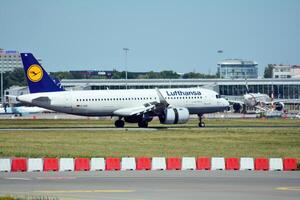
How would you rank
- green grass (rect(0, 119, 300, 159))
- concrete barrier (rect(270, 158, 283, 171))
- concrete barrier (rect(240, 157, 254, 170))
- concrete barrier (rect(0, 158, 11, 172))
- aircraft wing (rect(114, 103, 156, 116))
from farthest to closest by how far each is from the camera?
aircraft wing (rect(114, 103, 156, 116)), green grass (rect(0, 119, 300, 159)), concrete barrier (rect(240, 157, 254, 170)), concrete barrier (rect(270, 158, 283, 171)), concrete barrier (rect(0, 158, 11, 172))

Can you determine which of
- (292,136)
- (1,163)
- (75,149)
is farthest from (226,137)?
(1,163)

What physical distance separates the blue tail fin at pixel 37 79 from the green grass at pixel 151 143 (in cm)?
972

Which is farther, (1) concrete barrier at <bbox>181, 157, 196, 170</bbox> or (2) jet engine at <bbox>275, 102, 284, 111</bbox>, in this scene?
(2) jet engine at <bbox>275, 102, 284, 111</bbox>

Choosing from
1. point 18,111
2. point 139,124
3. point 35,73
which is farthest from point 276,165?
point 18,111

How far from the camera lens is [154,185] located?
1396 inches

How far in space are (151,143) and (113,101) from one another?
2583 cm

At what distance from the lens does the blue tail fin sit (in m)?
88.1

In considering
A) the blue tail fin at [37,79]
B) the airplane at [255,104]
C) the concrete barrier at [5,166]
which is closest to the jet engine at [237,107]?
the airplane at [255,104]

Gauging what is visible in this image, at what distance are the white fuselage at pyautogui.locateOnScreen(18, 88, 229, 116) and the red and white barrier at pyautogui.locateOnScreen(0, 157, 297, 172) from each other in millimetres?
44151

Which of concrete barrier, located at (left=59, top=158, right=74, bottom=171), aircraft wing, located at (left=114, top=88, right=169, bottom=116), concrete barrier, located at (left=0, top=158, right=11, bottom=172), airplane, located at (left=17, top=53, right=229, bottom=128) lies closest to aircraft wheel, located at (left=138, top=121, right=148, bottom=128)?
airplane, located at (left=17, top=53, right=229, bottom=128)

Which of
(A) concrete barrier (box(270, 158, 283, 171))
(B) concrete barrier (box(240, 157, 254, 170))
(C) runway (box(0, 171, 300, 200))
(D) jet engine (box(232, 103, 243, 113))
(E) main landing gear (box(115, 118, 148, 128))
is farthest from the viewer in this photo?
(D) jet engine (box(232, 103, 243, 113))

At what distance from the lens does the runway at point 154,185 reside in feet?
105

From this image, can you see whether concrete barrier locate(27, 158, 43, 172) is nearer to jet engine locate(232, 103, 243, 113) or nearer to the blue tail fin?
the blue tail fin

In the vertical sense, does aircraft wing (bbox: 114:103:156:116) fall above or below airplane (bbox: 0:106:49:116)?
above
